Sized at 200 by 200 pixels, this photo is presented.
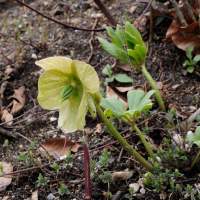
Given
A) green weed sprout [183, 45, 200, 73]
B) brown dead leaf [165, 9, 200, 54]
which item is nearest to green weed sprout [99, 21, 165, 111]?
green weed sprout [183, 45, 200, 73]

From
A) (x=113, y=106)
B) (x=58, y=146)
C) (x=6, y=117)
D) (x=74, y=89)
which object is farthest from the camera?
(x=6, y=117)

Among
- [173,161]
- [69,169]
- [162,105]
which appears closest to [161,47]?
[162,105]

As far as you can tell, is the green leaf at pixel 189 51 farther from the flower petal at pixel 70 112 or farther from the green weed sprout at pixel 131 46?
the flower petal at pixel 70 112

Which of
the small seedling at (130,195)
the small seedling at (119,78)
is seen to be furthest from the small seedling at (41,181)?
the small seedling at (119,78)

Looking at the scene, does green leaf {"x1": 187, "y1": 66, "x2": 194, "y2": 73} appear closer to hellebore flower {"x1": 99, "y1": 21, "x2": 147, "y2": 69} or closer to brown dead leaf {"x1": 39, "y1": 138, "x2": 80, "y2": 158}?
hellebore flower {"x1": 99, "y1": 21, "x2": 147, "y2": 69}

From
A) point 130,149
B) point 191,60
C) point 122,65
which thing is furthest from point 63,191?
point 191,60

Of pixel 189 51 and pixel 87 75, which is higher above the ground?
pixel 87 75

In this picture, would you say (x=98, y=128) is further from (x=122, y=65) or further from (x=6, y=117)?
(x=6, y=117)
